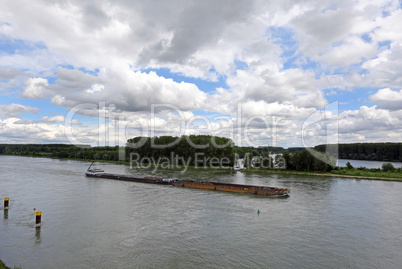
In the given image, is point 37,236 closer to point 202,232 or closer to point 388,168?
point 202,232

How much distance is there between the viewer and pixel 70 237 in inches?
1053

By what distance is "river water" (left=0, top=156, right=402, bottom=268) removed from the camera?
72.3ft

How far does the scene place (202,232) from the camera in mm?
28469

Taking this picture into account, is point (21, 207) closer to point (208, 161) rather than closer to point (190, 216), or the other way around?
point (190, 216)

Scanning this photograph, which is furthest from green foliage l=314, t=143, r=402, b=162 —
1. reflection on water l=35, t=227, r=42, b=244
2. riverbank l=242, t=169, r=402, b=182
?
reflection on water l=35, t=227, r=42, b=244

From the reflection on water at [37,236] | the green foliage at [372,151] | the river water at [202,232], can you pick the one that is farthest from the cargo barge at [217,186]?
the green foliage at [372,151]

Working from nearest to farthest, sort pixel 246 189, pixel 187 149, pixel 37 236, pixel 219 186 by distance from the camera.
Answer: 1. pixel 37 236
2. pixel 246 189
3. pixel 219 186
4. pixel 187 149

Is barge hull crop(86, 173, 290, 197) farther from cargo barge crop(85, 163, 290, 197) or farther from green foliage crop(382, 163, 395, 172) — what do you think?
green foliage crop(382, 163, 395, 172)

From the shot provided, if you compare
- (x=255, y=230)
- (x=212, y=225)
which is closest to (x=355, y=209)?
(x=255, y=230)

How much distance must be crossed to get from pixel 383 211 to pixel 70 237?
41728 millimetres

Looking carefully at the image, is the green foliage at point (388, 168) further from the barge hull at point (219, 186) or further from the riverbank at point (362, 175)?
the barge hull at point (219, 186)

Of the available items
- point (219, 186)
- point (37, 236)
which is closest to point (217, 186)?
point (219, 186)

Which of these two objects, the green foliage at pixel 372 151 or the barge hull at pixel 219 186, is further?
the green foliage at pixel 372 151

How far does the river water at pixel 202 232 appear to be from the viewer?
2205 cm
